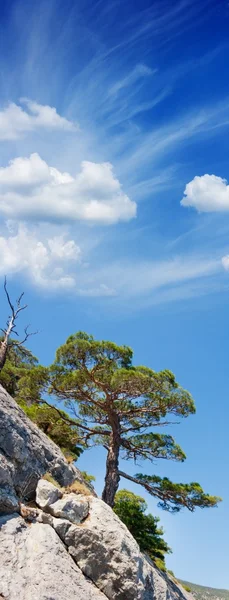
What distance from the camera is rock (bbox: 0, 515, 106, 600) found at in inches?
460

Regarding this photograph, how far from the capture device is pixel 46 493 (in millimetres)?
15242

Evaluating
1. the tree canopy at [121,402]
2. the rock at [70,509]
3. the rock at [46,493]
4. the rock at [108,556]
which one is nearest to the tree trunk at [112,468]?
the tree canopy at [121,402]

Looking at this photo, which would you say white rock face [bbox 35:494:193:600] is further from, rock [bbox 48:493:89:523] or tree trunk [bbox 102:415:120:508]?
tree trunk [bbox 102:415:120:508]

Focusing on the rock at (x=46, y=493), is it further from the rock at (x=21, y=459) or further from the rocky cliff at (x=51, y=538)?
the rock at (x=21, y=459)

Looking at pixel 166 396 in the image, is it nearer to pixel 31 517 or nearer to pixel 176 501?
pixel 176 501

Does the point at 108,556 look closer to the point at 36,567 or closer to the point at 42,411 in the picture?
the point at 36,567

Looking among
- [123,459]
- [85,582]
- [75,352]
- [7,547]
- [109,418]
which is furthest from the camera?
[123,459]

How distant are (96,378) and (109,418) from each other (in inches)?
115

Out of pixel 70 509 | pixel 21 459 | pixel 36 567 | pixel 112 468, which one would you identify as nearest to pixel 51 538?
pixel 36 567

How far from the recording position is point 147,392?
81.7ft

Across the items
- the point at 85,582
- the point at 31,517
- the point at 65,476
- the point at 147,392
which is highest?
the point at 147,392

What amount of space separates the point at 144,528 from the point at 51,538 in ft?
41.2

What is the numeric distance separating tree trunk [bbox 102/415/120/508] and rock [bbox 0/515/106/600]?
1105 centimetres

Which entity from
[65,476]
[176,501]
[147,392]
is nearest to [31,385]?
[147,392]
